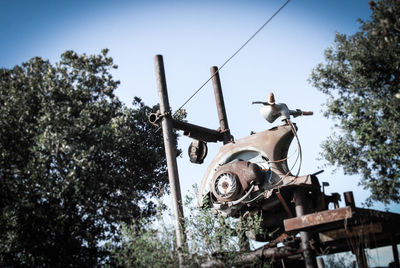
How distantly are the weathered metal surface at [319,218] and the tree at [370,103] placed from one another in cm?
487

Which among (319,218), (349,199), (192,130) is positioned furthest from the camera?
(192,130)

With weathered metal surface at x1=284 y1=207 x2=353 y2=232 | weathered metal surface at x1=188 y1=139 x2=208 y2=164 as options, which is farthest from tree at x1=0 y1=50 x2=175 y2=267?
weathered metal surface at x1=284 y1=207 x2=353 y2=232

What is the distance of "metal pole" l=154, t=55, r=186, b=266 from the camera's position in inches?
346

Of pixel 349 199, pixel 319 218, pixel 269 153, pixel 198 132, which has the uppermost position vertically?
pixel 198 132

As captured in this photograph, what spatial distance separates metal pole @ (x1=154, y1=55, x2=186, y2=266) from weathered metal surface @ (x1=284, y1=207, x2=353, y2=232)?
233cm

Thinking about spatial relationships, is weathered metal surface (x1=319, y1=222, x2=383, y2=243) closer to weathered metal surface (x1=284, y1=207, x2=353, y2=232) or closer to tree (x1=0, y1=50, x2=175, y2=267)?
weathered metal surface (x1=284, y1=207, x2=353, y2=232)

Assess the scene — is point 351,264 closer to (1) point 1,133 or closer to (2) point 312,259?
(2) point 312,259

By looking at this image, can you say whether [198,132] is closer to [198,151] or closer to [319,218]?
[198,151]

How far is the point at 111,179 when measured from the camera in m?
13.1

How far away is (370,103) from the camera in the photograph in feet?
37.8

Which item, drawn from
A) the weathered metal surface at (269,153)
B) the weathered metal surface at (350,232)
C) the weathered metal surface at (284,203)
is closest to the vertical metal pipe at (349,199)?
the weathered metal surface at (350,232)

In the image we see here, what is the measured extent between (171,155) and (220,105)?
325cm

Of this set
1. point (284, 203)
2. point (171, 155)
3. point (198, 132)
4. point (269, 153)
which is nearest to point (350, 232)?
point (284, 203)

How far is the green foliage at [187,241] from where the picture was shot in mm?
7879
